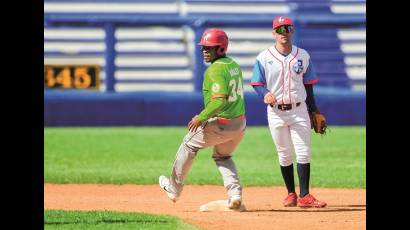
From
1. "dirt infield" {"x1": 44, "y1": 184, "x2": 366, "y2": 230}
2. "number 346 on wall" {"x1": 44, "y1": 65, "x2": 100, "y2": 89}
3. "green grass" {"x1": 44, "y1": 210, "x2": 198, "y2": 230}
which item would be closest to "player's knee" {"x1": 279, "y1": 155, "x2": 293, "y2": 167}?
"dirt infield" {"x1": 44, "y1": 184, "x2": 366, "y2": 230}

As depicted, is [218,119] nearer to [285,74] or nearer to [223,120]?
[223,120]

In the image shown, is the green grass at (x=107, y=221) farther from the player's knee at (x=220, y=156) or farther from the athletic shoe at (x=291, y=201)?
the athletic shoe at (x=291, y=201)

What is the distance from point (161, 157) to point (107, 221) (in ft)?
23.7

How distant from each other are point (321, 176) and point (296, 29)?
9.52 meters

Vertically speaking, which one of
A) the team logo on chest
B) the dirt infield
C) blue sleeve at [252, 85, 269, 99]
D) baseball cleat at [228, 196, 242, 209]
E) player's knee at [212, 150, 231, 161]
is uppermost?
the team logo on chest

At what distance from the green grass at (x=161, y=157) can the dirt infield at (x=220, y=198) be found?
782 mm

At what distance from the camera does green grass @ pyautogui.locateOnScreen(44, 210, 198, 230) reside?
872 cm

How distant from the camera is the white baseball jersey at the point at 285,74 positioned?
10211 mm

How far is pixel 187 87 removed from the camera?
2494 centimetres

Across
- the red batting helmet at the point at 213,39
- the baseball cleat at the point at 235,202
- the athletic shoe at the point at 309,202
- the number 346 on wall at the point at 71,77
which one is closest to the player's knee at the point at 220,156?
the baseball cleat at the point at 235,202

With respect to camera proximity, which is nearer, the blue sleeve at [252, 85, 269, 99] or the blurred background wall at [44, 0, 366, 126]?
the blue sleeve at [252, 85, 269, 99]

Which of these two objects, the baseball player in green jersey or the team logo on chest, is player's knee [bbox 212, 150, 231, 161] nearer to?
the baseball player in green jersey

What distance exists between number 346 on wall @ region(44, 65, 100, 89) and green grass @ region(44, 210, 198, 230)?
12011 mm

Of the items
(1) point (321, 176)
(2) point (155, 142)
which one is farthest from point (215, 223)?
(2) point (155, 142)
